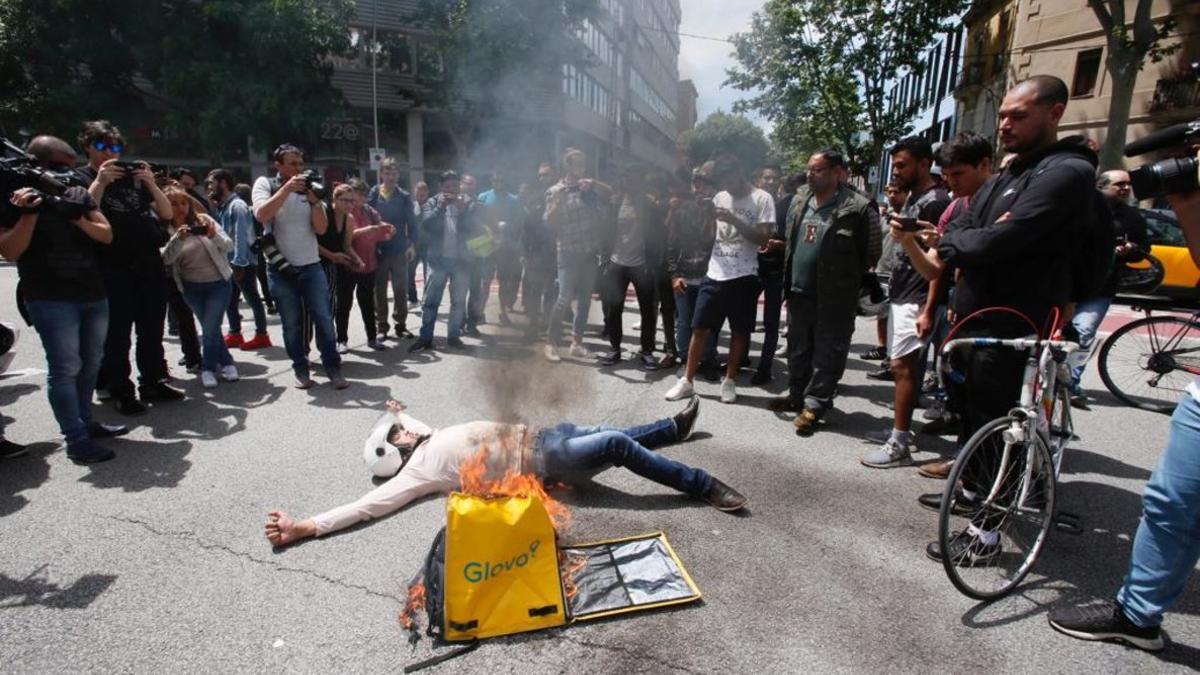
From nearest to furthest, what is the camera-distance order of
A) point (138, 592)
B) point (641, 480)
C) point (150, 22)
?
point (138, 592)
point (641, 480)
point (150, 22)

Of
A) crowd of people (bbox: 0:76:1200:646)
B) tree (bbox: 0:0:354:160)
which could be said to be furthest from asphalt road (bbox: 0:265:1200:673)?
tree (bbox: 0:0:354:160)

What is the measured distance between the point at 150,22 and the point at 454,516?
79.9 ft

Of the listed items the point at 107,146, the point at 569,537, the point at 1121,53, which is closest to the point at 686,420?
the point at 569,537

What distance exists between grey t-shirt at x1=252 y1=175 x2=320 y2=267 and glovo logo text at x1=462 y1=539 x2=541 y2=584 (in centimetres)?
378

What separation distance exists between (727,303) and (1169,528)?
3146 millimetres

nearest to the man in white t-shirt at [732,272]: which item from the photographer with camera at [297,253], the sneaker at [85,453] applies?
the photographer with camera at [297,253]

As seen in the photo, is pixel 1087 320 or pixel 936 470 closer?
pixel 936 470

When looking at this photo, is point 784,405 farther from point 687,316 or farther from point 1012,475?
point 1012,475

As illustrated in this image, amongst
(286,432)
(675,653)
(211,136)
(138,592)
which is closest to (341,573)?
(138,592)

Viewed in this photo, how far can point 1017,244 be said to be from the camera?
258 centimetres

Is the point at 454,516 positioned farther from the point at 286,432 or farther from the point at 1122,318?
the point at 1122,318

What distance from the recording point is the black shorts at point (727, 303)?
4902 mm

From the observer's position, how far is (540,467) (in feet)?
10.3

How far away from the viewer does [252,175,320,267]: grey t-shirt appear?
16.1 ft
